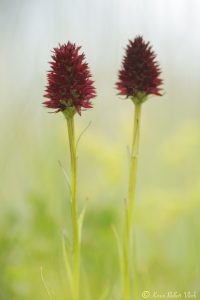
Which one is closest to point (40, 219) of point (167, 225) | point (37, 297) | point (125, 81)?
point (37, 297)

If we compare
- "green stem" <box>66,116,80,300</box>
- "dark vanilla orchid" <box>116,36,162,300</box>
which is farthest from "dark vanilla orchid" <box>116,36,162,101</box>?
"green stem" <box>66,116,80,300</box>

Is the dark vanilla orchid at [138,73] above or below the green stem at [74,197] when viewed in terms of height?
above

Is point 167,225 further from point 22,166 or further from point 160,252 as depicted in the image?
point 22,166

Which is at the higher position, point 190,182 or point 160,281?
point 190,182

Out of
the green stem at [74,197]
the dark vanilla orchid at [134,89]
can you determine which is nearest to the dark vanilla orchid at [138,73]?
the dark vanilla orchid at [134,89]

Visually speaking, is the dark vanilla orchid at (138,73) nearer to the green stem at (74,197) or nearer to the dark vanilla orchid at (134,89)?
the dark vanilla orchid at (134,89)

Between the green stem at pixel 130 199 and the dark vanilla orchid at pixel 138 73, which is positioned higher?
the dark vanilla orchid at pixel 138 73
